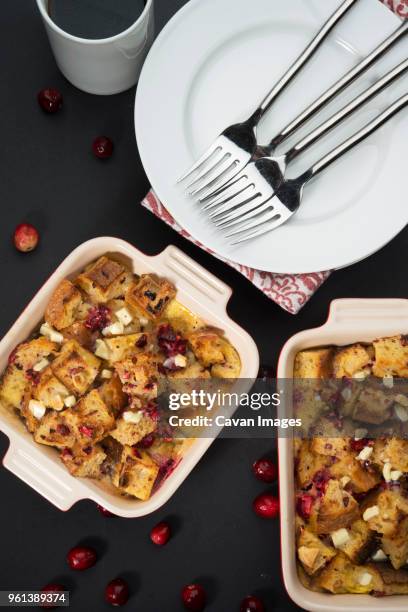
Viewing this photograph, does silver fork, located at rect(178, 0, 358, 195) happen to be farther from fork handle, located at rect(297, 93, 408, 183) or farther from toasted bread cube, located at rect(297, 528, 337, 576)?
toasted bread cube, located at rect(297, 528, 337, 576)

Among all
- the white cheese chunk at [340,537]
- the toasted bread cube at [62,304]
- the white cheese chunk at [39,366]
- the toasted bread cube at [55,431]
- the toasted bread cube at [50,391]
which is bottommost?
the white cheese chunk at [340,537]

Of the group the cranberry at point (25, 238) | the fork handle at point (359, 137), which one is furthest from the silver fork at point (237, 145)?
the cranberry at point (25, 238)

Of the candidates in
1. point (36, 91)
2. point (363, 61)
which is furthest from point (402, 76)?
point (36, 91)

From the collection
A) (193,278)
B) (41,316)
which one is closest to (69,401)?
(41,316)

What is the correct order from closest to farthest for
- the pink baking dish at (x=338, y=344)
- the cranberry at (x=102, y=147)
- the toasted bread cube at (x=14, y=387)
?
the pink baking dish at (x=338, y=344) < the toasted bread cube at (x=14, y=387) < the cranberry at (x=102, y=147)

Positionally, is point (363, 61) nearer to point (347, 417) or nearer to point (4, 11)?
point (347, 417)

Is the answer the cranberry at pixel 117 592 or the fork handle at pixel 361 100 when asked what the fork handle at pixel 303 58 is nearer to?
the fork handle at pixel 361 100
